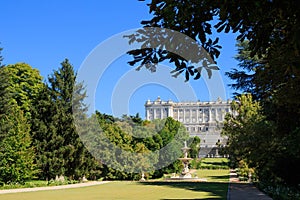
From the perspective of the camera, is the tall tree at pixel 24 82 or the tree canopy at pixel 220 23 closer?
the tree canopy at pixel 220 23

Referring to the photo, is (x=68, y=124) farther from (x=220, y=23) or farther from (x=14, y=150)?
(x=220, y=23)

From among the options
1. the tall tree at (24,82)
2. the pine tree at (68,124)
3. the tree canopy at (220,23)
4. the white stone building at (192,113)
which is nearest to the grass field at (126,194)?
the pine tree at (68,124)

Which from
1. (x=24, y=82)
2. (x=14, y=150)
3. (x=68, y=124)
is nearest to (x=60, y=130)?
(x=68, y=124)

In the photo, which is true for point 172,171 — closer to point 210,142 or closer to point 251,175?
point 251,175

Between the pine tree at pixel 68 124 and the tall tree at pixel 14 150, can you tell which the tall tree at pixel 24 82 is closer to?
the pine tree at pixel 68 124

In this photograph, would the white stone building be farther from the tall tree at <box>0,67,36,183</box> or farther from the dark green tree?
the tall tree at <box>0,67,36,183</box>

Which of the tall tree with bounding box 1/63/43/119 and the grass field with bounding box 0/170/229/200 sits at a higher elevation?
the tall tree with bounding box 1/63/43/119

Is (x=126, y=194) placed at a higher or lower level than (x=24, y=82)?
lower

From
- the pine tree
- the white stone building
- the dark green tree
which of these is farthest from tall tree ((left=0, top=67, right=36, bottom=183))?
the white stone building

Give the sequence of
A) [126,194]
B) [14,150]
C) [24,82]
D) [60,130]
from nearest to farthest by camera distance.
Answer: [126,194] < [14,150] < [60,130] < [24,82]

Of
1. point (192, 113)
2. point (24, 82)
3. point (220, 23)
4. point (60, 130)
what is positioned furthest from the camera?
point (192, 113)

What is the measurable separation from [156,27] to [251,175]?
25.9 metres

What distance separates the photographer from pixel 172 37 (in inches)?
171

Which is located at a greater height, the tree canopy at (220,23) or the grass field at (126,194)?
the tree canopy at (220,23)
